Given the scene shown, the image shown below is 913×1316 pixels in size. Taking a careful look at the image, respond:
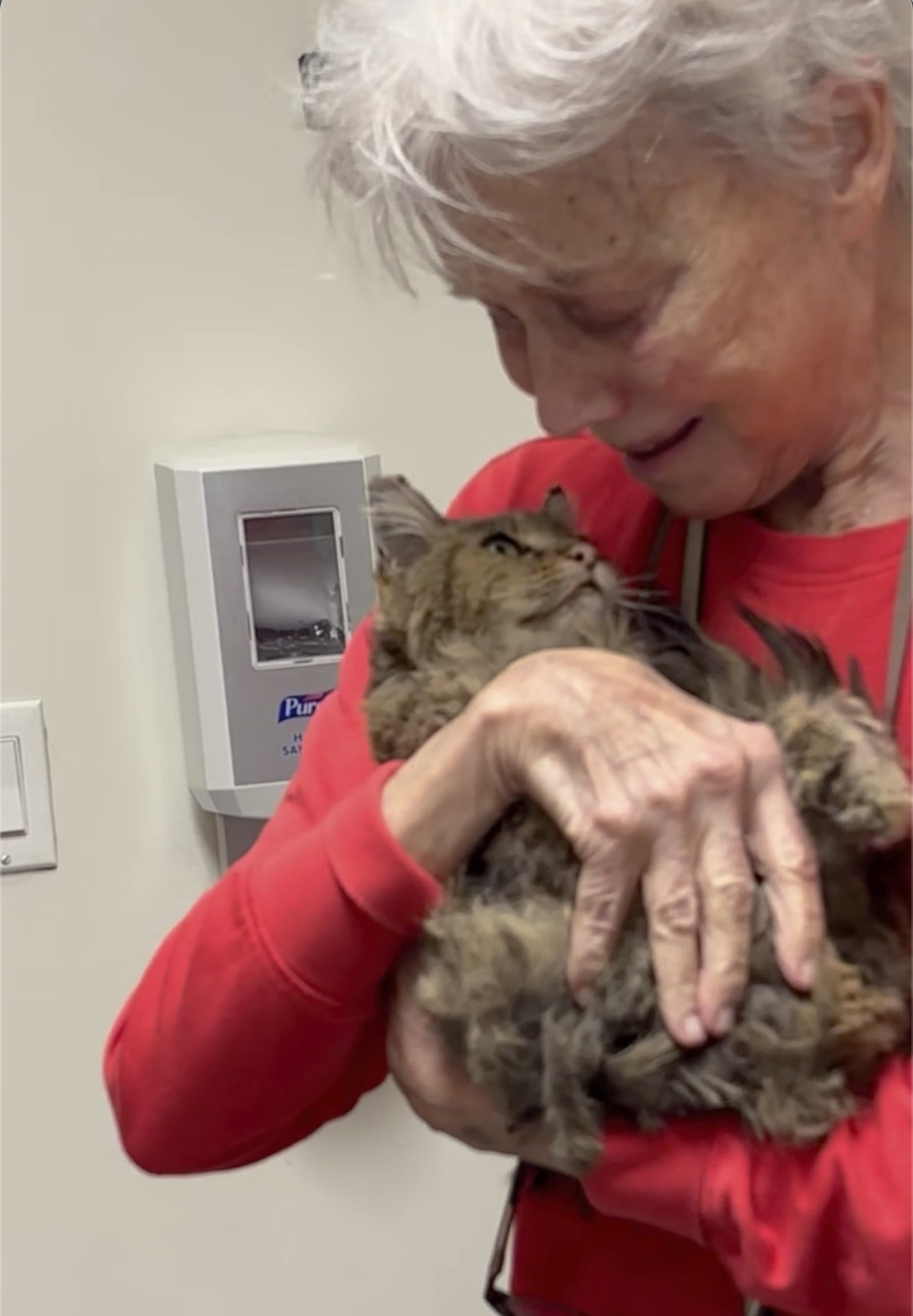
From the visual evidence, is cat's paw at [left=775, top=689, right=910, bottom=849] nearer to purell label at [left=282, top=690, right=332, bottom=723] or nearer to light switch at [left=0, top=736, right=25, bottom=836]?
purell label at [left=282, top=690, right=332, bottom=723]

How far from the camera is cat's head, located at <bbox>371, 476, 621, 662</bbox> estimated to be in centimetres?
93

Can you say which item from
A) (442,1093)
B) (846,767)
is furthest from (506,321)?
(442,1093)

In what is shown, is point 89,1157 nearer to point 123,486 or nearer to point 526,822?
point 123,486

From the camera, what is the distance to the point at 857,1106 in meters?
0.72

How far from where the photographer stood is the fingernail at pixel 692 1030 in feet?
2.38

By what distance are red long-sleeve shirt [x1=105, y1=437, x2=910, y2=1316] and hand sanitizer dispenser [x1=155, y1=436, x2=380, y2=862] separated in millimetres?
375

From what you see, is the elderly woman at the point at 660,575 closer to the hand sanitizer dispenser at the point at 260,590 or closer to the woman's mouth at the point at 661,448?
the woman's mouth at the point at 661,448

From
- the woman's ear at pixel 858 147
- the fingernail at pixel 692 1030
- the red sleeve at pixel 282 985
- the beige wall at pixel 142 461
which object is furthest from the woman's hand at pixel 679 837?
the beige wall at pixel 142 461

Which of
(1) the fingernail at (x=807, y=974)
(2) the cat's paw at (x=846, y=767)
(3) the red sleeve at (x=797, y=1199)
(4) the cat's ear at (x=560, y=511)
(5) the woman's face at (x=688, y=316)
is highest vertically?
(5) the woman's face at (x=688, y=316)

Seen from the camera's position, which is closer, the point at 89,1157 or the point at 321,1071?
the point at 321,1071

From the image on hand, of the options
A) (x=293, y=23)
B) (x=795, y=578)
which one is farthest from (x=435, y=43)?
(x=293, y=23)

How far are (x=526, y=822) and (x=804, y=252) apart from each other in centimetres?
37

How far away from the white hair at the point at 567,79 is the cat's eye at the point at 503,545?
20cm

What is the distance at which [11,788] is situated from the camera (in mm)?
1444
